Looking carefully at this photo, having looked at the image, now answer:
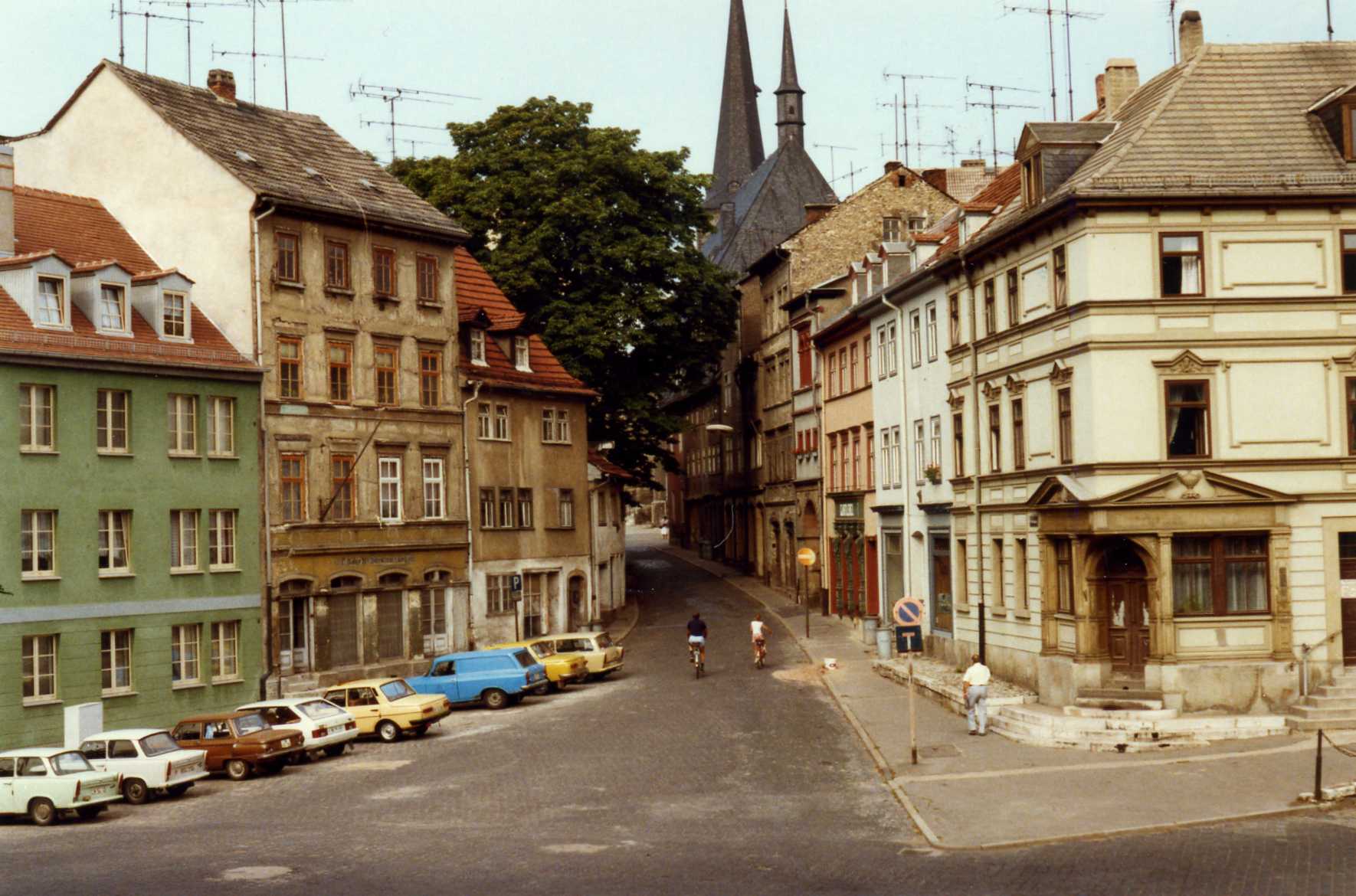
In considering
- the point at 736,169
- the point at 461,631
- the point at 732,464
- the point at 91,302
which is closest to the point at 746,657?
the point at 461,631

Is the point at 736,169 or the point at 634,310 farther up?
the point at 736,169

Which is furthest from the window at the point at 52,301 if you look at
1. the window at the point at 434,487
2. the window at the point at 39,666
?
the window at the point at 434,487

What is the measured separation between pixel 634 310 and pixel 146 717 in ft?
91.5

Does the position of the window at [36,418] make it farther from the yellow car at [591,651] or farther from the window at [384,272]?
the yellow car at [591,651]

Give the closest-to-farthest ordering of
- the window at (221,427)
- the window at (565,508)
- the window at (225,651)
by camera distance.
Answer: the window at (225,651)
the window at (221,427)
the window at (565,508)

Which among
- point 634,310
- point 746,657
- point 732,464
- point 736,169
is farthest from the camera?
point 736,169

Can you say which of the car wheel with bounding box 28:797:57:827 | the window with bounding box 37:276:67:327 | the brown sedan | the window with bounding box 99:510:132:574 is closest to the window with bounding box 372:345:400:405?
the window with bounding box 99:510:132:574

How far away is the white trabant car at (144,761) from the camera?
32219 mm

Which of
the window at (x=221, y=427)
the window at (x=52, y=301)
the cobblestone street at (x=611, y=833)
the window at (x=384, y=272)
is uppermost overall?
the window at (x=384, y=272)

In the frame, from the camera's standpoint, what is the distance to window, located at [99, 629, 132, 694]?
40531 mm

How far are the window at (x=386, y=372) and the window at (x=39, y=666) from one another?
13.0 m

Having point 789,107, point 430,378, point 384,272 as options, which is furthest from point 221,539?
point 789,107

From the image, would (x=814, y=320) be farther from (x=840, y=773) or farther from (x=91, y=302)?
(x=840, y=773)

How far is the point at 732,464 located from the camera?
3388 inches
